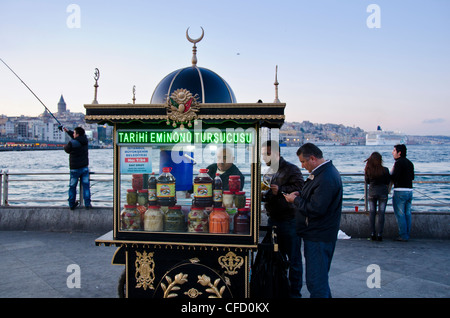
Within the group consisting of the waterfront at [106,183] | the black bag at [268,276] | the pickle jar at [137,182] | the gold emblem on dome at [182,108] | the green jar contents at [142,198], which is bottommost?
the waterfront at [106,183]

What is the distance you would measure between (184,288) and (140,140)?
1753 mm

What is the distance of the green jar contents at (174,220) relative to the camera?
13.8 feet

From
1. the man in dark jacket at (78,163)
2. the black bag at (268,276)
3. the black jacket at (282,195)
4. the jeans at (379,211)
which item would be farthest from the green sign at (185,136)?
→ the jeans at (379,211)

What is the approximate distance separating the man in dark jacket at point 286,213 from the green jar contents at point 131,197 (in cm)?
169

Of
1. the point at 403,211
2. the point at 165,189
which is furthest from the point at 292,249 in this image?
the point at 403,211

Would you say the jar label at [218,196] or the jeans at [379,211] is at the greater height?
the jar label at [218,196]

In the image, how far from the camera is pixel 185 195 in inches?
176

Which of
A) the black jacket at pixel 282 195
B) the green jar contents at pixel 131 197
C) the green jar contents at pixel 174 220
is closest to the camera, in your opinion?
the green jar contents at pixel 174 220

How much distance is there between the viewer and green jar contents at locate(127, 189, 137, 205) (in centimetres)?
430

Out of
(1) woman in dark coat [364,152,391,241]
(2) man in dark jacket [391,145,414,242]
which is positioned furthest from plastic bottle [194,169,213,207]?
(2) man in dark jacket [391,145,414,242]

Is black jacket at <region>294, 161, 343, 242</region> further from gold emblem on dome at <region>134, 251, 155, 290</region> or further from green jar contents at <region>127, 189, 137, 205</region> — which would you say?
green jar contents at <region>127, 189, 137, 205</region>

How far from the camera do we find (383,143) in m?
154

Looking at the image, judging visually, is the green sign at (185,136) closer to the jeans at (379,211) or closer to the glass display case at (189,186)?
the glass display case at (189,186)
